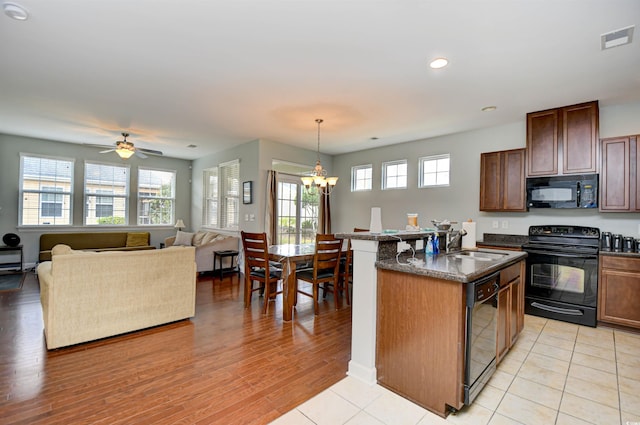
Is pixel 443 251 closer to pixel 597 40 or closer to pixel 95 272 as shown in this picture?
pixel 597 40

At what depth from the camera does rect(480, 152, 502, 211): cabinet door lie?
434 cm

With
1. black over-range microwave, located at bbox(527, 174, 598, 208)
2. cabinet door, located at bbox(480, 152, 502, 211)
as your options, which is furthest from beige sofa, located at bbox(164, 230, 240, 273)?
black over-range microwave, located at bbox(527, 174, 598, 208)

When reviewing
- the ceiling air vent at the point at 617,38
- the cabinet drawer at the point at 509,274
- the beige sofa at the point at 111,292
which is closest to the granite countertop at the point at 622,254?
the cabinet drawer at the point at 509,274

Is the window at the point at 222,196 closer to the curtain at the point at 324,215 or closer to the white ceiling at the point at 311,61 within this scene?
the curtain at the point at 324,215

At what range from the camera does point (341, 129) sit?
490 centimetres

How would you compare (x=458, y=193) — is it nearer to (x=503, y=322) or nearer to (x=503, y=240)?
(x=503, y=240)

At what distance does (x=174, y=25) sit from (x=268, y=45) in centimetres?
71

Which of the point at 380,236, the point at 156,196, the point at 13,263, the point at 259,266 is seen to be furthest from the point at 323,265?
the point at 13,263

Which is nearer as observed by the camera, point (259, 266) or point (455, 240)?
point (455, 240)

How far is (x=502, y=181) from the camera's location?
169 inches

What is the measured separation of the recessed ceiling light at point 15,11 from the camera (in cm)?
205

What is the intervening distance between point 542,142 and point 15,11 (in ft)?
17.6

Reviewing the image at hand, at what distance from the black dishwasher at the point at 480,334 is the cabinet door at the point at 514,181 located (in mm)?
2508

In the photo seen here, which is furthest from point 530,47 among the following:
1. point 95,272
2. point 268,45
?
point 95,272
